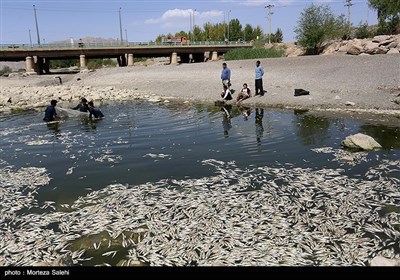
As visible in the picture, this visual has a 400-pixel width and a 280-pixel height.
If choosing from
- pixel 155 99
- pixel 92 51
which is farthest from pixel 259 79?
pixel 92 51

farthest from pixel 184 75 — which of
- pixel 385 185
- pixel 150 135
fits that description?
pixel 385 185

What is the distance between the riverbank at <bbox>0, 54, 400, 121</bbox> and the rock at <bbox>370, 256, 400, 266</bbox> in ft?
56.8

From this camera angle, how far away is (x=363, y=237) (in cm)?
775

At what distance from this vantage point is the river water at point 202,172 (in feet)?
24.9

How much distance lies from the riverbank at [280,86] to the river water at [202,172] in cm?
426

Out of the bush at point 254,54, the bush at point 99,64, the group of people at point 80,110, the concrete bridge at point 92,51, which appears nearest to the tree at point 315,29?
the bush at point 254,54

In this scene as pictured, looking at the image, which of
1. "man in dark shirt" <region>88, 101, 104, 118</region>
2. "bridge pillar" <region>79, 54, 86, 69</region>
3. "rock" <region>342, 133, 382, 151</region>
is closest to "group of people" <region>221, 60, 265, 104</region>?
"man in dark shirt" <region>88, 101, 104, 118</region>

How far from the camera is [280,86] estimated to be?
105 feet

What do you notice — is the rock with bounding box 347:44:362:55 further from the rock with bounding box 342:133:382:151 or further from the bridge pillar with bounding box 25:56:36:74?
the bridge pillar with bounding box 25:56:36:74

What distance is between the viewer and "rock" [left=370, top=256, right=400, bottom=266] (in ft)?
20.7

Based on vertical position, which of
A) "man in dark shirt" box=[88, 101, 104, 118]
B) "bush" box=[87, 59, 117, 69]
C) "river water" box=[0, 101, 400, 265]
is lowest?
"river water" box=[0, 101, 400, 265]

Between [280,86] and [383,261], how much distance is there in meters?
Result: 27.2

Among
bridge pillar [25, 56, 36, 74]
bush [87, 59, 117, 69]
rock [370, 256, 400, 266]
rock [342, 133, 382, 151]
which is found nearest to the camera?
rock [370, 256, 400, 266]

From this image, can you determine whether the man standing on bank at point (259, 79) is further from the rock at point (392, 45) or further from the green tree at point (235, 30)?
the green tree at point (235, 30)
